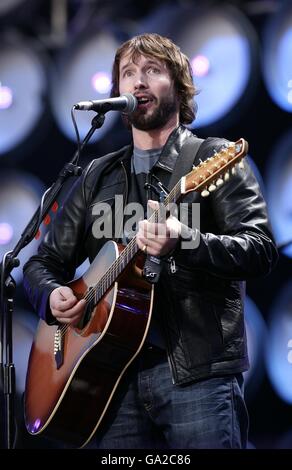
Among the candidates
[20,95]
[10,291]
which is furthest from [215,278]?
[20,95]

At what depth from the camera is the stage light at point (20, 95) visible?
4.27 metres

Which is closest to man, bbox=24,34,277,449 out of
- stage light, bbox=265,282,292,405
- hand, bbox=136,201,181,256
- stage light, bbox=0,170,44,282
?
hand, bbox=136,201,181,256

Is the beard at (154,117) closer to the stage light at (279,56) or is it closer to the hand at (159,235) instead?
the hand at (159,235)

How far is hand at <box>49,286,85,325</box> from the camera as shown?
9.02 feet

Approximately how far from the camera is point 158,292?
Answer: 258cm

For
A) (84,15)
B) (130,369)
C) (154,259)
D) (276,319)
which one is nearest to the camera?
(154,259)

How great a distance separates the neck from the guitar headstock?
493 mm

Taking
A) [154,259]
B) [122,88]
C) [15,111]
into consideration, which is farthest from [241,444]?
[15,111]

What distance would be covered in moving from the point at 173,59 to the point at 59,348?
3.73 feet

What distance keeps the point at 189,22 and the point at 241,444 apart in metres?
2.09

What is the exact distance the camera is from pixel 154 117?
2838 millimetres

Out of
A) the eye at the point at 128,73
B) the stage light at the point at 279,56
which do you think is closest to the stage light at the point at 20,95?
the stage light at the point at 279,56

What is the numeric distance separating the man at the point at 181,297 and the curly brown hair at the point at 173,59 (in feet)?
0.23
